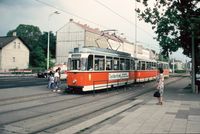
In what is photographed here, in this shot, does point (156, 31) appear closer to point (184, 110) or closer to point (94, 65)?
point (94, 65)

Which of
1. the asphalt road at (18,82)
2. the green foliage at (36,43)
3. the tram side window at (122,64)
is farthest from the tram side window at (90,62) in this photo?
the green foliage at (36,43)

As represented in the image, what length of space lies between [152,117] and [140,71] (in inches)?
872

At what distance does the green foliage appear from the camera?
266 feet

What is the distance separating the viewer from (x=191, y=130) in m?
8.80

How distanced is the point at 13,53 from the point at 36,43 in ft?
115

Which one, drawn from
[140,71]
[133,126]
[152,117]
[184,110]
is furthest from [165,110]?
[140,71]

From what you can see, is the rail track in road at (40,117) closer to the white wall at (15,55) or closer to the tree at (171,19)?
the tree at (171,19)

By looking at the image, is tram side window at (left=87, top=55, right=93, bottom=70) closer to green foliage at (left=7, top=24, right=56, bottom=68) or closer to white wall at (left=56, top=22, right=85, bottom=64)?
green foliage at (left=7, top=24, right=56, bottom=68)

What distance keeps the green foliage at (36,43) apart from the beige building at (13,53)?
2624mm

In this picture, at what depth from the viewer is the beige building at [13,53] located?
6494 cm

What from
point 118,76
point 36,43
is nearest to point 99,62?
point 118,76

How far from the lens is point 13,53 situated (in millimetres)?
67750

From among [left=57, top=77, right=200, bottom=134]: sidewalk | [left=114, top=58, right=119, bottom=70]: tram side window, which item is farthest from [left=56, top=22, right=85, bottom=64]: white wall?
[left=57, top=77, right=200, bottom=134]: sidewalk

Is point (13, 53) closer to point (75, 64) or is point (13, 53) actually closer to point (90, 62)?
point (75, 64)
